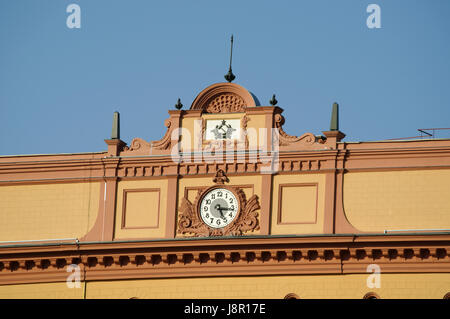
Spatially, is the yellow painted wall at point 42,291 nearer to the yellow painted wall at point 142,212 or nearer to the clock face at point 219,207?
the yellow painted wall at point 142,212

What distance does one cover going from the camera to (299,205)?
6288 cm

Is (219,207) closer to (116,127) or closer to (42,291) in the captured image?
(116,127)

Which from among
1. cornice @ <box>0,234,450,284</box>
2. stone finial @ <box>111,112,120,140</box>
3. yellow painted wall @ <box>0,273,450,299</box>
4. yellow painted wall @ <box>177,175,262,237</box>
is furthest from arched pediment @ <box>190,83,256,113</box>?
yellow painted wall @ <box>0,273,450,299</box>

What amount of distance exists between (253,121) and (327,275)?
5.94 metres

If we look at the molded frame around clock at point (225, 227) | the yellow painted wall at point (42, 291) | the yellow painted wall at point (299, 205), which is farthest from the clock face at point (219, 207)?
the yellow painted wall at point (42, 291)

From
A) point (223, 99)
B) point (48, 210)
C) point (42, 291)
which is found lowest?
point (42, 291)

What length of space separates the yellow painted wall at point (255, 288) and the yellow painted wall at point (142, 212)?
5.58 ft

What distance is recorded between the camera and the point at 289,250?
61906 millimetres

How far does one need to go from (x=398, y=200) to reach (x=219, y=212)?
6039 millimetres

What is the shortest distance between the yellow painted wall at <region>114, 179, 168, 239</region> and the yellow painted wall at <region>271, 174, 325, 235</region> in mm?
3876

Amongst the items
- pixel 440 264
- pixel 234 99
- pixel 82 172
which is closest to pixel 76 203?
pixel 82 172

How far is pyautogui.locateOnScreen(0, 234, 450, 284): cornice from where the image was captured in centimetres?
6112

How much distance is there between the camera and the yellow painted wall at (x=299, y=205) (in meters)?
62.5

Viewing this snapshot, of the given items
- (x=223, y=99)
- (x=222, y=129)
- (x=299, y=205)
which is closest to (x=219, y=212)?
(x=299, y=205)
